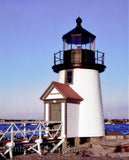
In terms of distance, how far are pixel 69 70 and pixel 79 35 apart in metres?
2.81

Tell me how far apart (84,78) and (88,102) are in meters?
1.86

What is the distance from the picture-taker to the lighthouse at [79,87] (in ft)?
68.8

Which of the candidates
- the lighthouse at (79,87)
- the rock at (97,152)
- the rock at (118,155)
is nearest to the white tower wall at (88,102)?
the lighthouse at (79,87)

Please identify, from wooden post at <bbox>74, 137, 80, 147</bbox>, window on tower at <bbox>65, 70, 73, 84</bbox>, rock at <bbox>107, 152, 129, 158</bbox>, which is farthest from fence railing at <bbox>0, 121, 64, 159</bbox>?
rock at <bbox>107, 152, 129, 158</bbox>

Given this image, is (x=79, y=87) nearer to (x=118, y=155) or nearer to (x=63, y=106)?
(x=63, y=106)

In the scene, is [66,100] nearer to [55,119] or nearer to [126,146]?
[55,119]

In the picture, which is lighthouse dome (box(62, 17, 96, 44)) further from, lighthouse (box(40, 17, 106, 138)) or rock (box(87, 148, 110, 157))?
rock (box(87, 148, 110, 157))

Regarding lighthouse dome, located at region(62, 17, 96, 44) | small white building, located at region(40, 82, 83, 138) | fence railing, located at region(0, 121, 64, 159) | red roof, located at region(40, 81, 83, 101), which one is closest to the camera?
fence railing, located at region(0, 121, 64, 159)

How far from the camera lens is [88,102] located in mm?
21984

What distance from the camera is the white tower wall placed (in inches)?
858

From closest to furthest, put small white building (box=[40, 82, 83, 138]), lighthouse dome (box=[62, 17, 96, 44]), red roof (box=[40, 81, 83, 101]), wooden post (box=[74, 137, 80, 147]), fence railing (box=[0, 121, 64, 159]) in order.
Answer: fence railing (box=[0, 121, 64, 159]) → small white building (box=[40, 82, 83, 138]) → red roof (box=[40, 81, 83, 101]) → wooden post (box=[74, 137, 80, 147]) → lighthouse dome (box=[62, 17, 96, 44])

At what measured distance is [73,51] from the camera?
73.2 feet

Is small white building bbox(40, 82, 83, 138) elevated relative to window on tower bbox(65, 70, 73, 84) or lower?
lower

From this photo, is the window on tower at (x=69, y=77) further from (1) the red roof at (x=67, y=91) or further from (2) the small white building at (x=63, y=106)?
(2) the small white building at (x=63, y=106)
